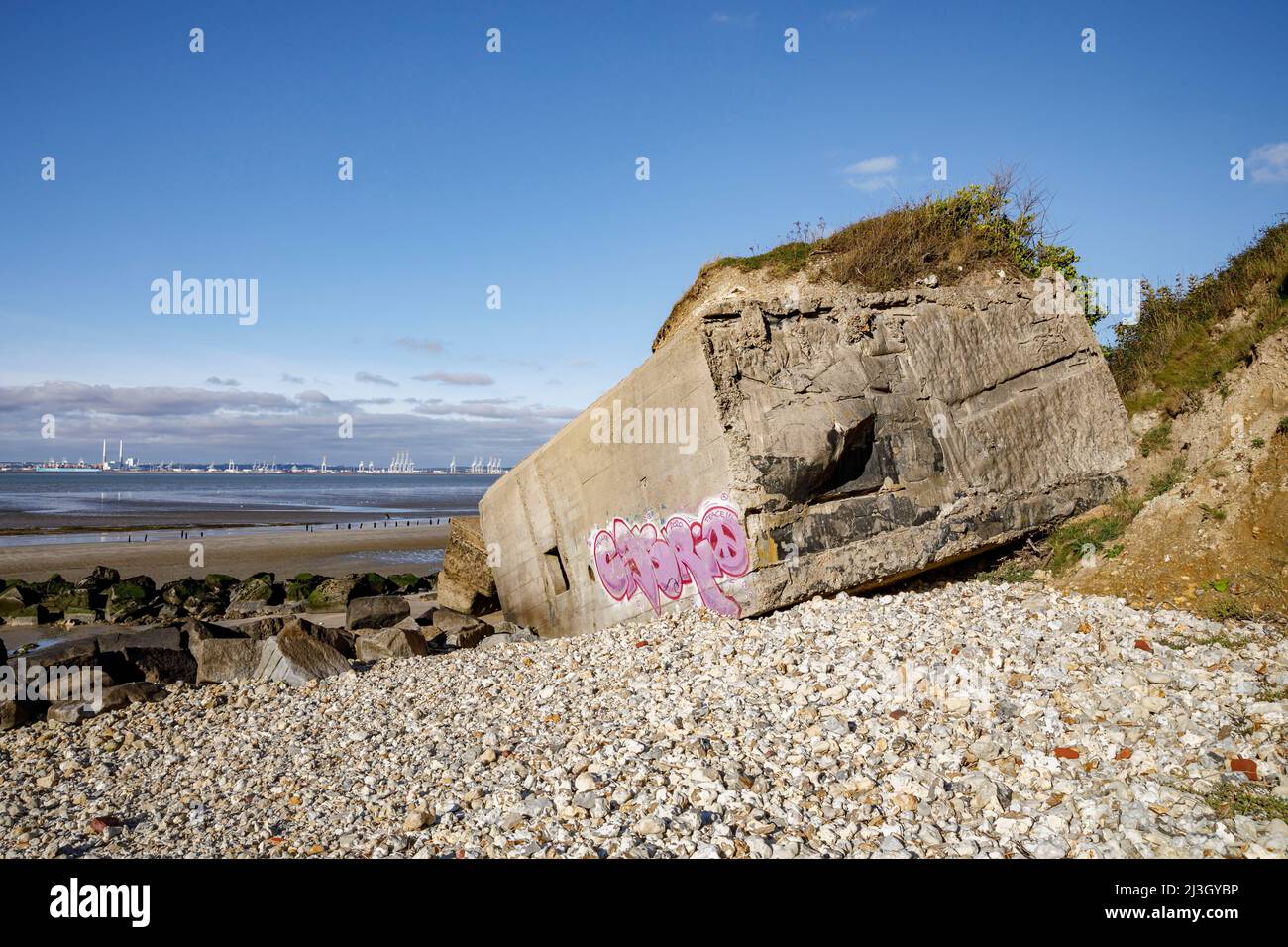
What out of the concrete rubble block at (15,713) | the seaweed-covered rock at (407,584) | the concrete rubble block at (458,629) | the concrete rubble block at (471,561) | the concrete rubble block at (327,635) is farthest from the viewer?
the seaweed-covered rock at (407,584)

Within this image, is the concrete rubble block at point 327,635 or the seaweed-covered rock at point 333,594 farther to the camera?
the seaweed-covered rock at point 333,594

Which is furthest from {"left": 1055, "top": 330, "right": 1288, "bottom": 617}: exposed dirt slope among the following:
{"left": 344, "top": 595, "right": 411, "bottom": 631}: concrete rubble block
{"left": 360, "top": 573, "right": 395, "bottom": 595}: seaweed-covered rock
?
{"left": 360, "top": 573, "right": 395, "bottom": 595}: seaweed-covered rock

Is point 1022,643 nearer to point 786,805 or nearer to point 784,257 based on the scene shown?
point 786,805

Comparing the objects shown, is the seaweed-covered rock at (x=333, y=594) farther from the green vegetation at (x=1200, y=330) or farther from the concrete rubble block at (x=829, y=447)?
the green vegetation at (x=1200, y=330)

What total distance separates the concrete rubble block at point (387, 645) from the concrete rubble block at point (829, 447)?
2388 mm

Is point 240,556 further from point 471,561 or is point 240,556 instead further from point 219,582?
point 471,561

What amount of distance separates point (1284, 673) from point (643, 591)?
619cm

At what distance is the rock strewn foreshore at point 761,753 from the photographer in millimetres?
4785

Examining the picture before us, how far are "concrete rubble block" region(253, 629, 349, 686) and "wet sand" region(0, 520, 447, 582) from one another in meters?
→ 13.4

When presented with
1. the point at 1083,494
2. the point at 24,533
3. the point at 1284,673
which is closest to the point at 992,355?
the point at 1083,494

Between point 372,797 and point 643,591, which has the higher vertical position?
point 643,591

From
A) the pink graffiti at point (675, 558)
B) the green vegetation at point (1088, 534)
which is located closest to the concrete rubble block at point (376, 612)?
the pink graffiti at point (675, 558)

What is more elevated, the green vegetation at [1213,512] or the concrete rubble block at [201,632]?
the green vegetation at [1213,512]

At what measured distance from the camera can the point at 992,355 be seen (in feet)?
33.3
